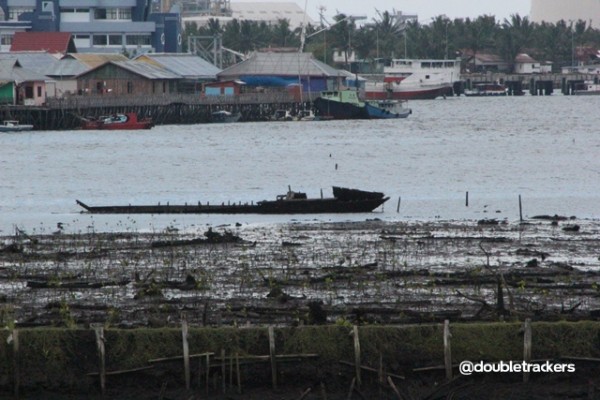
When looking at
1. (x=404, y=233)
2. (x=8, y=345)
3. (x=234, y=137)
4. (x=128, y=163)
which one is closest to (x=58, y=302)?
(x=8, y=345)

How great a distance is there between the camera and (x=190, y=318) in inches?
928

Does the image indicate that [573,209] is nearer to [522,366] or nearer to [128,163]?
[522,366]

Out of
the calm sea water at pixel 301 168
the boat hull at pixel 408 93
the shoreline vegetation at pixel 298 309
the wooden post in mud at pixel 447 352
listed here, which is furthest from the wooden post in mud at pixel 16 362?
the boat hull at pixel 408 93

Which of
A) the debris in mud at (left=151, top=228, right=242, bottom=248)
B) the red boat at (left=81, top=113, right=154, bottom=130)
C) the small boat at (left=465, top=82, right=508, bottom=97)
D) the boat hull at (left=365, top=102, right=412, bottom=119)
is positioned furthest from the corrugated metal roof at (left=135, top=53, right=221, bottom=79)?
the debris in mud at (left=151, top=228, right=242, bottom=248)

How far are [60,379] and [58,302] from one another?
5.76 meters

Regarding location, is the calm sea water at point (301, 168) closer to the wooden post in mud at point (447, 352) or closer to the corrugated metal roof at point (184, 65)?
the corrugated metal roof at point (184, 65)

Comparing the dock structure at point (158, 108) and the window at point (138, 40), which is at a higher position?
the window at point (138, 40)

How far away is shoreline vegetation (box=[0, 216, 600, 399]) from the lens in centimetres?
1956

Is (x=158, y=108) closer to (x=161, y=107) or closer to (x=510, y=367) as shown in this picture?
(x=161, y=107)

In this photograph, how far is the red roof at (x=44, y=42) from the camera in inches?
5074

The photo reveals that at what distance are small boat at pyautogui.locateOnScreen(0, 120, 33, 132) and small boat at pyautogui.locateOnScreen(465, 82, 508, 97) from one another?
107707 millimetres

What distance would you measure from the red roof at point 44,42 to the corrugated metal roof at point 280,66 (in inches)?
575

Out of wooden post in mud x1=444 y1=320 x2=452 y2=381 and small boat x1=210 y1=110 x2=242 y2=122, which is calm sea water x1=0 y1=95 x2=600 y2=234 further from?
wooden post in mud x1=444 y1=320 x2=452 y2=381

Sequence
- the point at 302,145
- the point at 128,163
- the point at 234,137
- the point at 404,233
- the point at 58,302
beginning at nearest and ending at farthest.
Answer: the point at 58,302, the point at 404,233, the point at 128,163, the point at 302,145, the point at 234,137
